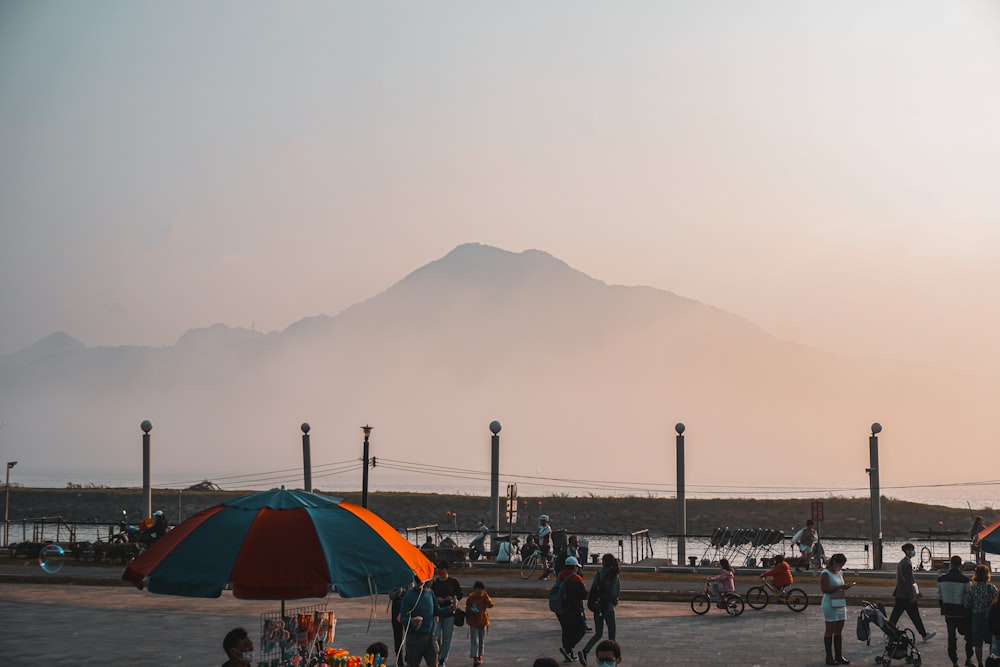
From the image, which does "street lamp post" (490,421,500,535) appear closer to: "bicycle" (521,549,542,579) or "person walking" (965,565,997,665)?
"bicycle" (521,549,542,579)

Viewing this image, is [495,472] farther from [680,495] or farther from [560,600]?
[560,600]

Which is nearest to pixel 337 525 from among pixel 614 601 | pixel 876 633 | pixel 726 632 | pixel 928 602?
pixel 614 601

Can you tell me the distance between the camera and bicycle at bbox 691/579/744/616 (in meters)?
26.9

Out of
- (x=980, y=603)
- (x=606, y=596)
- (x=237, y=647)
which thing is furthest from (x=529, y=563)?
(x=237, y=647)

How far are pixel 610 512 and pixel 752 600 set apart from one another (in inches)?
3368

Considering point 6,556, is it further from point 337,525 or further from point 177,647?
point 337,525

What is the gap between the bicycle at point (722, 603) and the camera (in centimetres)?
2691

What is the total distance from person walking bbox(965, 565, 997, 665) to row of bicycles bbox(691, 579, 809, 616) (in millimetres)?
8001

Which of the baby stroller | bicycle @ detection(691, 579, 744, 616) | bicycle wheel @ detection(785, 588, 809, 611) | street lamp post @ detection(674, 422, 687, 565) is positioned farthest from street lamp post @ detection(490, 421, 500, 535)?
the baby stroller

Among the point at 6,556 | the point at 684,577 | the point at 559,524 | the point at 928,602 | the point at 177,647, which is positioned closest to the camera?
the point at 177,647

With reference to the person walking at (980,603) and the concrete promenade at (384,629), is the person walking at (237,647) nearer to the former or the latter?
the concrete promenade at (384,629)

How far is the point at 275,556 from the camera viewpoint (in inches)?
489

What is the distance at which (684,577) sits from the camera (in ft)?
117

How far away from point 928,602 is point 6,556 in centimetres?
3038
